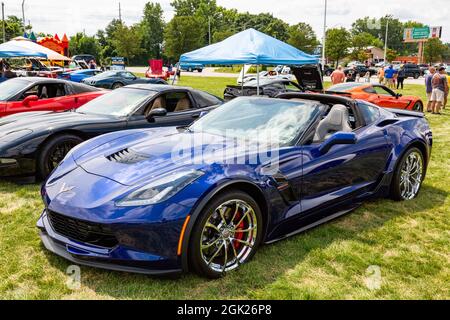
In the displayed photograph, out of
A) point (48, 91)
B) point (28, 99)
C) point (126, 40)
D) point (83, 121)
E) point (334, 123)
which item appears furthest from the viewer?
point (126, 40)

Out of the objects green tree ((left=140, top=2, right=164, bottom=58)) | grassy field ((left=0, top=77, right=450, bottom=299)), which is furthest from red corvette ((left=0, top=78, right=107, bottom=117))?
green tree ((left=140, top=2, right=164, bottom=58))

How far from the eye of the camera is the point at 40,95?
8102 millimetres

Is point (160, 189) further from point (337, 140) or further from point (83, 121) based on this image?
point (83, 121)

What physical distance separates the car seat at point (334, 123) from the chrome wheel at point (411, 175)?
3.54 feet

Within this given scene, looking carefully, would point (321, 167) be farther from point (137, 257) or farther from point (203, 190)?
point (137, 257)

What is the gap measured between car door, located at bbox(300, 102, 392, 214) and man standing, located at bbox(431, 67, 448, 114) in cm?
970

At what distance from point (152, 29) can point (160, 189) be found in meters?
84.6

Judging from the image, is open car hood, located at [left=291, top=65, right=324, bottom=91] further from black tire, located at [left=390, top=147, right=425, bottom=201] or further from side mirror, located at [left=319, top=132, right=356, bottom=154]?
side mirror, located at [left=319, top=132, right=356, bottom=154]

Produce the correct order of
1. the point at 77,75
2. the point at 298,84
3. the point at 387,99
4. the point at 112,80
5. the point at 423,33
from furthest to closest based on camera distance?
the point at 423,33 < the point at 77,75 < the point at 112,80 < the point at 298,84 < the point at 387,99

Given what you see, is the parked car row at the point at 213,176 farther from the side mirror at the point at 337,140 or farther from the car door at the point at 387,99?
the car door at the point at 387,99

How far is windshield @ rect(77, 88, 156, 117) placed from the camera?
6.16 metres

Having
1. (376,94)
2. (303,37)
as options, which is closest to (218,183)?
(376,94)
